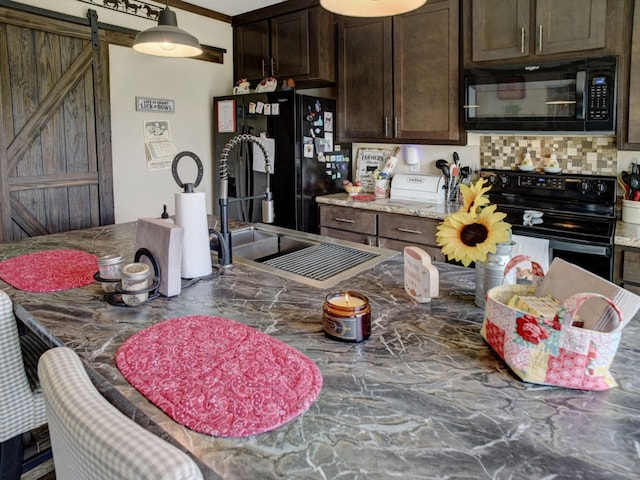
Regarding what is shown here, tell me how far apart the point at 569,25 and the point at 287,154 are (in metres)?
1.97

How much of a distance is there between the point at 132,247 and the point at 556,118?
2.39 meters

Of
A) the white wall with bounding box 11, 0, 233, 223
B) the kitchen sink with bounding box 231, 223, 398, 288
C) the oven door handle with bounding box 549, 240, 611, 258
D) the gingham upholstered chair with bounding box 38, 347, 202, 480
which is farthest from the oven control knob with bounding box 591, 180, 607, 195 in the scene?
the white wall with bounding box 11, 0, 233, 223

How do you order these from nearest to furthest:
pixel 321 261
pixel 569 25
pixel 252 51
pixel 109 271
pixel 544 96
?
pixel 109 271 < pixel 321 261 < pixel 569 25 < pixel 544 96 < pixel 252 51

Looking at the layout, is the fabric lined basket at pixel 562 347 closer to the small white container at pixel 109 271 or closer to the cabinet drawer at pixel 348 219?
the small white container at pixel 109 271

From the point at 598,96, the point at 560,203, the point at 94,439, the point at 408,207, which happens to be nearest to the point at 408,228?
the point at 408,207

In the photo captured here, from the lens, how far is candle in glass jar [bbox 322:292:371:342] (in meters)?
1.13

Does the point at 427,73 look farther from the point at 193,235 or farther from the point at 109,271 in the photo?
the point at 109,271

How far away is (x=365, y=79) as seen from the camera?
140 inches

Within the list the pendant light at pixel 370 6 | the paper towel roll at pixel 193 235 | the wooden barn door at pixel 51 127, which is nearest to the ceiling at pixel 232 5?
the wooden barn door at pixel 51 127

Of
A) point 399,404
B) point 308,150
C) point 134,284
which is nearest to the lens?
point 399,404

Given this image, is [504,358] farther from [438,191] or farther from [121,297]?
[438,191]

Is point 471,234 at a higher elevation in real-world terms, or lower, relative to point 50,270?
higher

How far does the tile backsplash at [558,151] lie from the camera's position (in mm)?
2830

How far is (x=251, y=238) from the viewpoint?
2.49 m
